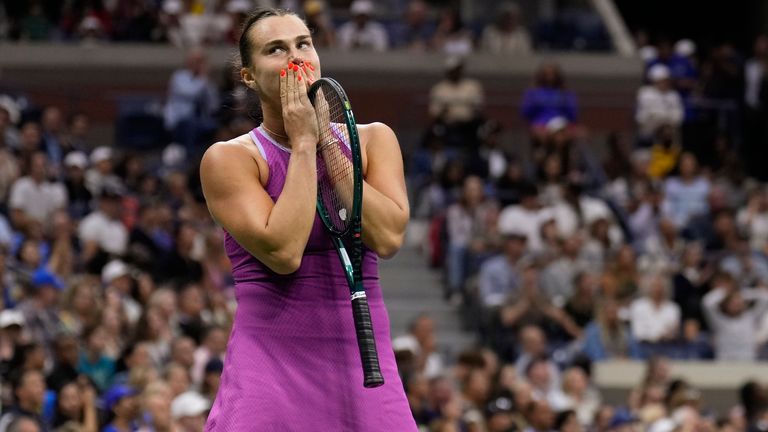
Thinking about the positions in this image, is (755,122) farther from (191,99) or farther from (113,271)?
(113,271)

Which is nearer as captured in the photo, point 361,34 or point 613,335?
point 613,335

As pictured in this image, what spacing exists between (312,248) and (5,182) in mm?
9544

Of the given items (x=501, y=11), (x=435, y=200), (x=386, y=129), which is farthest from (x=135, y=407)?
(x=501, y=11)

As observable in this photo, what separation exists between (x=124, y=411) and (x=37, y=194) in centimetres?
450

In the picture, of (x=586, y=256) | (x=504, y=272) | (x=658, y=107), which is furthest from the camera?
(x=658, y=107)

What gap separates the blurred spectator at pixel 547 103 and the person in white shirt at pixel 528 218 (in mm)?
2225

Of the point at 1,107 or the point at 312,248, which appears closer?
the point at 312,248

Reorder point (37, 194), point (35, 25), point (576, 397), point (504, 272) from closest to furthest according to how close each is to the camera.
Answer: point (576, 397)
point (37, 194)
point (504, 272)
point (35, 25)

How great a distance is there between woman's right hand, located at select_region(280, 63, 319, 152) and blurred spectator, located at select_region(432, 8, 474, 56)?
15.2 metres

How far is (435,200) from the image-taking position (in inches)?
581

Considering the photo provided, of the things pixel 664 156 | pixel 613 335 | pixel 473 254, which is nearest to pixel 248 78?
pixel 613 335

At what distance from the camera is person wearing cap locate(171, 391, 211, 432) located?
326 inches

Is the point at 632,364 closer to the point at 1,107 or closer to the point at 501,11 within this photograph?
the point at 1,107

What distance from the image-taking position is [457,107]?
16469 millimetres
